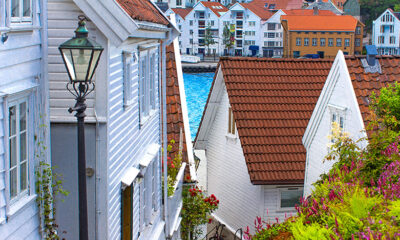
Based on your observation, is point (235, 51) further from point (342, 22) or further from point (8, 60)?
point (8, 60)

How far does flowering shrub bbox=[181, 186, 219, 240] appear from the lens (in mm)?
17203

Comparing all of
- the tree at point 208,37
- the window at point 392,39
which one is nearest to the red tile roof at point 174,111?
the window at point 392,39

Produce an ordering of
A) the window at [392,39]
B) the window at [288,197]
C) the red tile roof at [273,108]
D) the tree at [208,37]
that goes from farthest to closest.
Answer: the tree at [208,37], the window at [392,39], the window at [288,197], the red tile roof at [273,108]

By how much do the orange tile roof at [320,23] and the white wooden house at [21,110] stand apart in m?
136

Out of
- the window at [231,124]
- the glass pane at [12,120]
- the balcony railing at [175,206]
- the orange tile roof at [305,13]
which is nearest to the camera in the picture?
the glass pane at [12,120]

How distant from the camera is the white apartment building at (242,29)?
15388 centimetres

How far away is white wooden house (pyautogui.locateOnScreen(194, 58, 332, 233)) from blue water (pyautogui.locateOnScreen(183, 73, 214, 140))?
56748 millimetres

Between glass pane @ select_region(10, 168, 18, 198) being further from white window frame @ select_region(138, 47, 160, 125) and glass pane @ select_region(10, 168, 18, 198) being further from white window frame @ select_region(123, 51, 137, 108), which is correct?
white window frame @ select_region(138, 47, 160, 125)

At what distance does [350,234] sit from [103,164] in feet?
10.5

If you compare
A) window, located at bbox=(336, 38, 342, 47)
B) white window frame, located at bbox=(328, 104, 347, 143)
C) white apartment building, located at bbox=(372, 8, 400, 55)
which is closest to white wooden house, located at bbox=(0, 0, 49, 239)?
white window frame, located at bbox=(328, 104, 347, 143)

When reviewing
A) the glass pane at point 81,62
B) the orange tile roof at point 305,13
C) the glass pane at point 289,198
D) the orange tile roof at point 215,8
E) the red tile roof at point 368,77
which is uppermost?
the orange tile roof at point 215,8

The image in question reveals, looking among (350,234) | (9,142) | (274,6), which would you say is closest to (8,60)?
(9,142)

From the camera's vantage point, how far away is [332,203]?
802 centimetres

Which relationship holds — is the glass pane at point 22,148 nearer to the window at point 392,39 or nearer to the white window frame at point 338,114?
the white window frame at point 338,114
